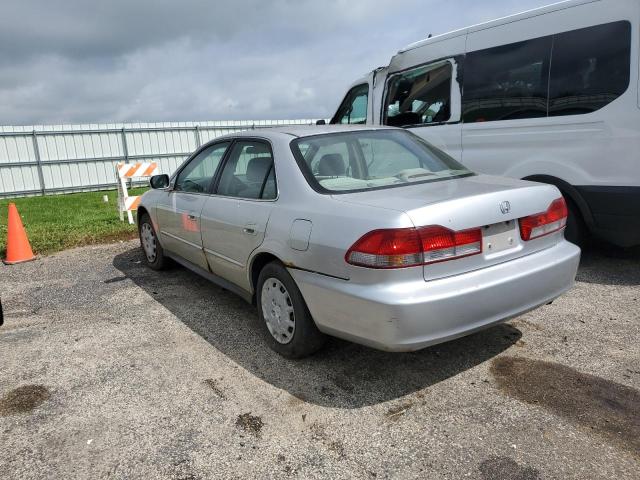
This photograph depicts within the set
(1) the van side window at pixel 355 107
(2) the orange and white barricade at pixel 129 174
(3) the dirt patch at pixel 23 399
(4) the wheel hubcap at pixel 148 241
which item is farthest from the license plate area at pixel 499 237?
(2) the orange and white barricade at pixel 129 174

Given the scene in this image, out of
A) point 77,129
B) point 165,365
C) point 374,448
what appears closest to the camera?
point 374,448

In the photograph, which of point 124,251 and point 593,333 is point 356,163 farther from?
point 124,251

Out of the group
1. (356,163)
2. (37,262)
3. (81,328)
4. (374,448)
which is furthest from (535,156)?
(37,262)

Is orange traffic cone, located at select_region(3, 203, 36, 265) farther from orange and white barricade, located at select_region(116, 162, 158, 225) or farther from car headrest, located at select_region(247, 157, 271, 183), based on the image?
car headrest, located at select_region(247, 157, 271, 183)

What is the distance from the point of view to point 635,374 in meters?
3.02

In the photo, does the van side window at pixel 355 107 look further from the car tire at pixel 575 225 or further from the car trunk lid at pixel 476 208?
the car trunk lid at pixel 476 208

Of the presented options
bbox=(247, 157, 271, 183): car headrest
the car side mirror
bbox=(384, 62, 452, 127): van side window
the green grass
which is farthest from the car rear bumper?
the green grass

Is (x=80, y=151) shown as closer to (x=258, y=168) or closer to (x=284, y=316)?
(x=258, y=168)

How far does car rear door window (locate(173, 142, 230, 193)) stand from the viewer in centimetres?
442

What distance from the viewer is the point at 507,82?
5.38 meters

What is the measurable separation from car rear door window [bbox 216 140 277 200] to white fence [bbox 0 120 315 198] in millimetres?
14156

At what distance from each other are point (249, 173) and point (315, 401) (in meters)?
1.85

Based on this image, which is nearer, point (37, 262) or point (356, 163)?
point (356, 163)

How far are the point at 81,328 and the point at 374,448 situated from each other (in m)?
2.94
